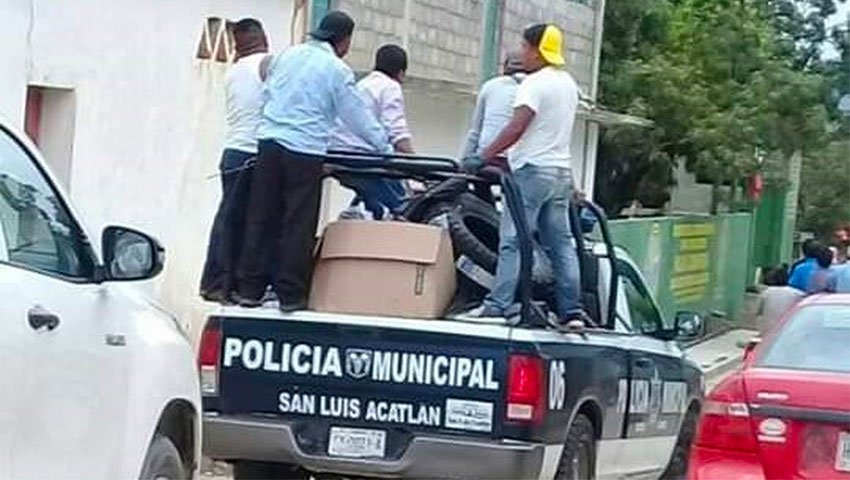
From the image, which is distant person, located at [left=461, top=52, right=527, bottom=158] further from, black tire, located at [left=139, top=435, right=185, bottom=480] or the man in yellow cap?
black tire, located at [left=139, top=435, right=185, bottom=480]

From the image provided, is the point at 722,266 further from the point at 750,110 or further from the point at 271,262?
the point at 271,262

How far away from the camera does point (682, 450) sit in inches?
458

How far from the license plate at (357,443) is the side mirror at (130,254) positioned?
230 cm

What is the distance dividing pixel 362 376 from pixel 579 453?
125 centimetres

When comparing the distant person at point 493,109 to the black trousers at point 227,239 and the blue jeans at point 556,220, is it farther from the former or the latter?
the black trousers at point 227,239

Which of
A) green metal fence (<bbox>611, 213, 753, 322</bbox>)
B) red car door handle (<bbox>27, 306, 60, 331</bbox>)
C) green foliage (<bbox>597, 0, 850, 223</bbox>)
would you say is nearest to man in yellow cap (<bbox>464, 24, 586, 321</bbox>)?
red car door handle (<bbox>27, 306, 60, 331</bbox>)

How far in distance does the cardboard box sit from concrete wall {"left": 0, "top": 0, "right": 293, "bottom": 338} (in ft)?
11.6

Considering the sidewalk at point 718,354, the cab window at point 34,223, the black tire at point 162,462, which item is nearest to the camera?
the cab window at point 34,223

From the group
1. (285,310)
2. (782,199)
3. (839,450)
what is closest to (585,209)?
(285,310)

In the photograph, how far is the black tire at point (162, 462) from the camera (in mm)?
6812

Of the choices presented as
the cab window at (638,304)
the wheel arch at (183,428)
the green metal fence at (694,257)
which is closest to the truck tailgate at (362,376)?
the wheel arch at (183,428)

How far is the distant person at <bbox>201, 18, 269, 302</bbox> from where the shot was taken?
935 cm

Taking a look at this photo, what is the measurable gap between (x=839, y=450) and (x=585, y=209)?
9.47ft

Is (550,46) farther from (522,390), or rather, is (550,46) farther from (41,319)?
(41,319)
